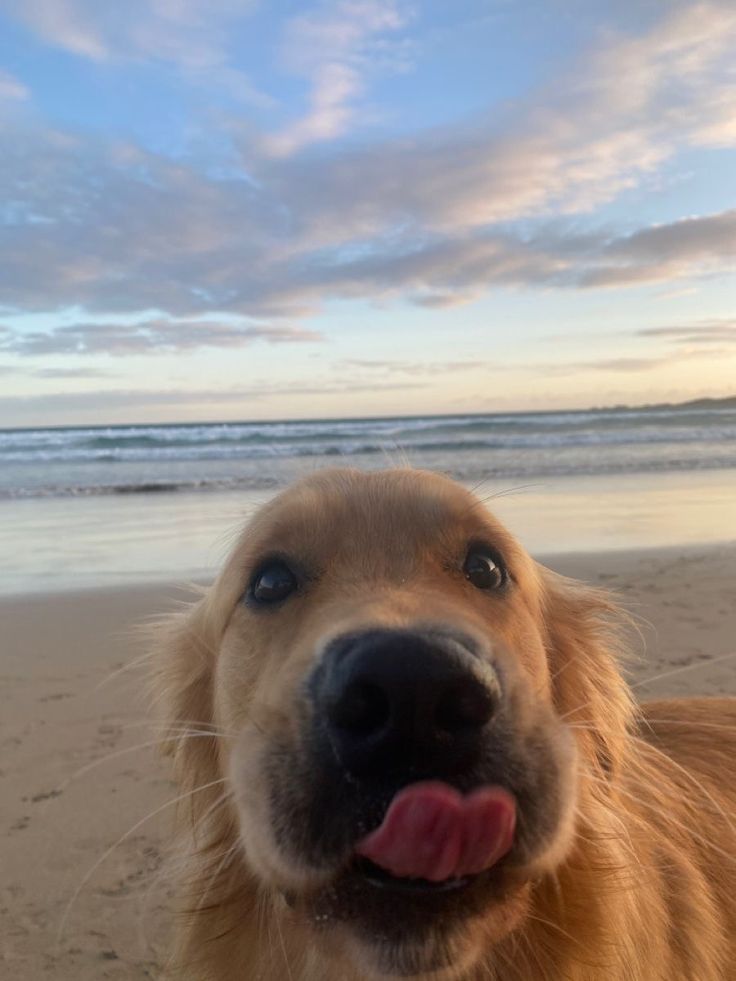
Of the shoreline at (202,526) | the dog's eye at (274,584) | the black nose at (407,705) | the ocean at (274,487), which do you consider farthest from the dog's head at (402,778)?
the shoreline at (202,526)

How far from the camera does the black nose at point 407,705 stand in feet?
5.19

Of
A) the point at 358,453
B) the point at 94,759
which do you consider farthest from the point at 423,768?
the point at 358,453

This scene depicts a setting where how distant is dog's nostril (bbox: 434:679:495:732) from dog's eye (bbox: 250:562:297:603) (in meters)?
0.90

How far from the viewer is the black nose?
158 centimetres

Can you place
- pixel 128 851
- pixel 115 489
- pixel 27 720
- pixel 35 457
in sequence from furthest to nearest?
pixel 35 457, pixel 115 489, pixel 27 720, pixel 128 851

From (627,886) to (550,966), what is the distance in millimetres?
319

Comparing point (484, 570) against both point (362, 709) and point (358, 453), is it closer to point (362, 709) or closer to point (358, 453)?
point (362, 709)

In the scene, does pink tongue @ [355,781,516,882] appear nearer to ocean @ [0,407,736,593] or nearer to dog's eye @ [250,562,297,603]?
dog's eye @ [250,562,297,603]


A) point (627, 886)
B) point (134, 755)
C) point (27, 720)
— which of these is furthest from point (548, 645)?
point (27, 720)

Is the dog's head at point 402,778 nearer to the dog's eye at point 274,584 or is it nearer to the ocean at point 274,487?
the dog's eye at point 274,584

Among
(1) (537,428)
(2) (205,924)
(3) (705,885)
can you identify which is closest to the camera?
(2) (205,924)

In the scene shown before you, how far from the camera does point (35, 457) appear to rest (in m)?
25.1

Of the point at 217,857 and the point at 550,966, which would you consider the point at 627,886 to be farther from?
the point at 217,857

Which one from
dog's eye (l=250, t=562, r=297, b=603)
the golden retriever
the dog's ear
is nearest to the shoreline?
the dog's ear
